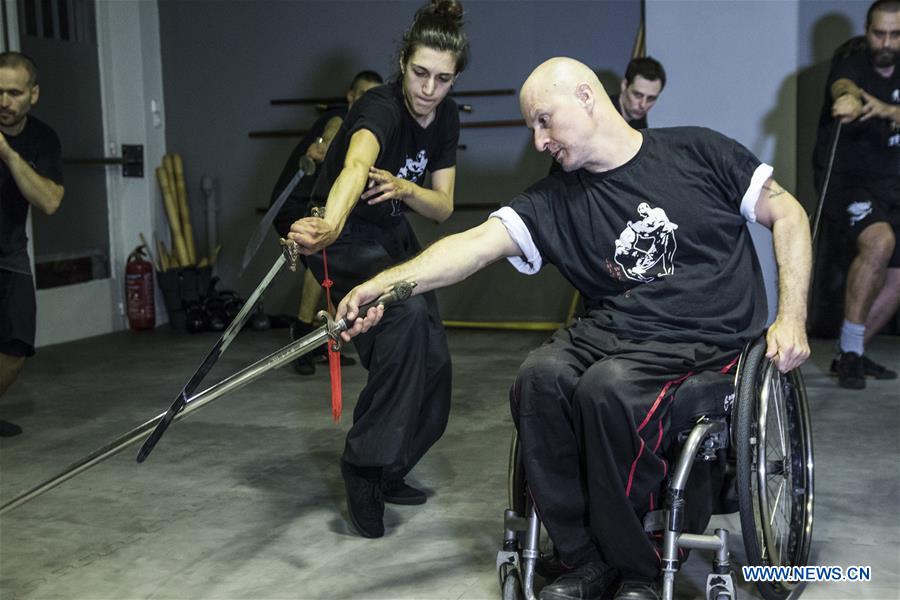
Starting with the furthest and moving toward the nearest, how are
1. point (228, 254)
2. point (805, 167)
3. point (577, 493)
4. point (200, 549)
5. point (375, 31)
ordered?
point (228, 254), point (375, 31), point (805, 167), point (200, 549), point (577, 493)

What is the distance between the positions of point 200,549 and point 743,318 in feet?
4.74

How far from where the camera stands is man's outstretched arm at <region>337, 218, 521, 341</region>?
221cm

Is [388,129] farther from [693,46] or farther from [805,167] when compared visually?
[805,167]

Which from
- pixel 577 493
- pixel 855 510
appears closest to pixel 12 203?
pixel 577 493

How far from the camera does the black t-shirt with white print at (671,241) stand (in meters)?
2.19

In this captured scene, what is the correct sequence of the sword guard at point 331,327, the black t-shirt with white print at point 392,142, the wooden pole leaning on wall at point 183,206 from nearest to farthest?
1. the sword guard at point 331,327
2. the black t-shirt with white print at point 392,142
3. the wooden pole leaning on wall at point 183,206

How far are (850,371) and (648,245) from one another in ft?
8.09

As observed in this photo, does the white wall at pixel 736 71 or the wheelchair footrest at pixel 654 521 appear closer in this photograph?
the wheelchair footrest at pixel 654 521

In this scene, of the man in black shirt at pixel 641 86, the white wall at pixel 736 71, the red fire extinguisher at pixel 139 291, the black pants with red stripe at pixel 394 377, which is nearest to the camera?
the black pants with red stripe at pixel 394 377

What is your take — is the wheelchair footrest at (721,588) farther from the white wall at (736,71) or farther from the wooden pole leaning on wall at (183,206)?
the wooden pole leaning on wall at (183,206)

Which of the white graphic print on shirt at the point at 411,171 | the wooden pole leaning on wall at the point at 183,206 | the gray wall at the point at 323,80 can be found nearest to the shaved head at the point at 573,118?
the white graphic print on shirt at the point at 411,171

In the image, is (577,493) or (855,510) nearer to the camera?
(577,493)

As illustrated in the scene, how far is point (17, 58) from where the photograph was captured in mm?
3699

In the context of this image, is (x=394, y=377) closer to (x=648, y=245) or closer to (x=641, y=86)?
(x=648, y=245)
